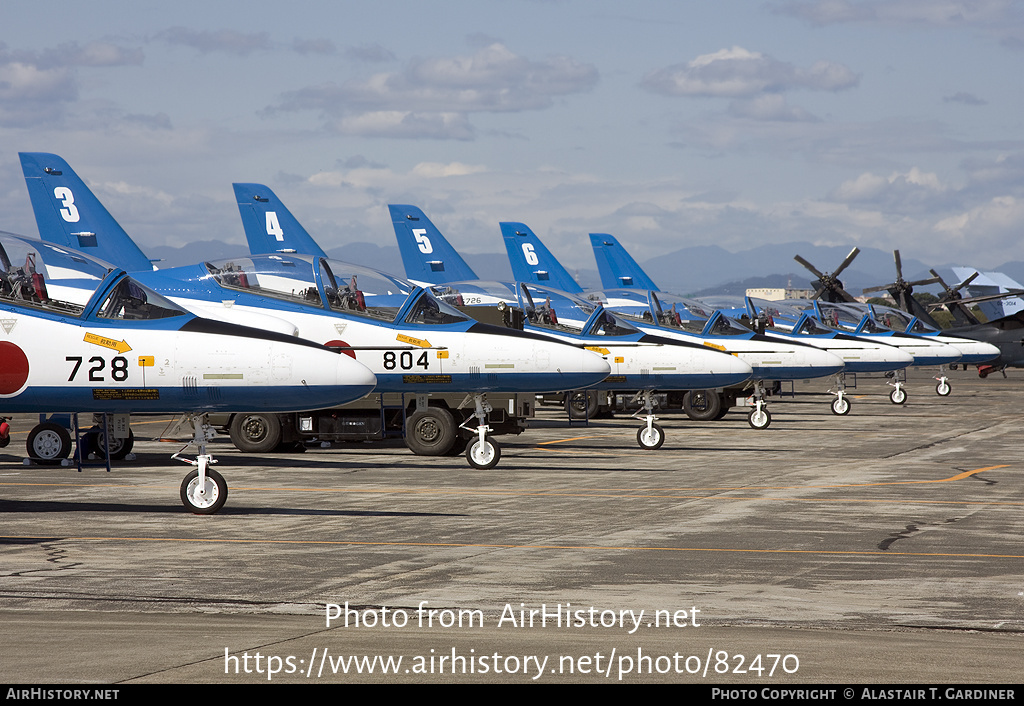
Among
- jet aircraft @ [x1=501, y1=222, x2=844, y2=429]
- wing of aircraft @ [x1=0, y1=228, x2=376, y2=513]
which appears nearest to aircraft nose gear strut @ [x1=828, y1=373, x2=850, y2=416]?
jet aircraft @ [x1=501, y1=222, x2=844, y2=429]

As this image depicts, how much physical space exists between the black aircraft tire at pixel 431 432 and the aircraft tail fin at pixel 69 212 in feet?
30.1

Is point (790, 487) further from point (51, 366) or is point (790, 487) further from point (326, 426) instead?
point (51, 366)

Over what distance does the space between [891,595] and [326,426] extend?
1282 cm

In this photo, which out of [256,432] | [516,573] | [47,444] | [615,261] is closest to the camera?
[516,573]

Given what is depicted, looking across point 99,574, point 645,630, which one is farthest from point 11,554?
point 645,630

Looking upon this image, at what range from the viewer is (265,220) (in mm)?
30984

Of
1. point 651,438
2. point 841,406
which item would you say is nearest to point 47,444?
point 651,438

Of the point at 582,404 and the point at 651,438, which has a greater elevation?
the point at 582,404

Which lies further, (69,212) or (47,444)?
(69,212)

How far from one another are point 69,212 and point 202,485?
49.4 feet

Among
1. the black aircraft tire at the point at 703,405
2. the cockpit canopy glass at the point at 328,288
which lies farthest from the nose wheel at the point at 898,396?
the cockpit canopy glass at the point at 328,288

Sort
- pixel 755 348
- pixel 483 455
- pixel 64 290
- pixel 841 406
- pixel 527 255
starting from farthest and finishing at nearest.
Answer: pixel 527 255 → pixel 841 406 → pixel 755 348 → pixel 483 455 → pixel 64 290

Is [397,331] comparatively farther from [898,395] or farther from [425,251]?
[898,395]

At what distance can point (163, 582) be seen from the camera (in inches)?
359
